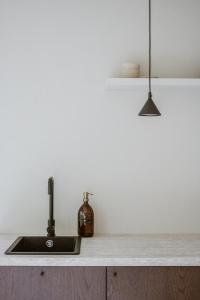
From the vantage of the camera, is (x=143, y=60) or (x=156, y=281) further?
(x=143, y=60)

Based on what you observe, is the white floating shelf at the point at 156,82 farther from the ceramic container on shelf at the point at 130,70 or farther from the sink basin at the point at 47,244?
the sink basin at the point at 47,244

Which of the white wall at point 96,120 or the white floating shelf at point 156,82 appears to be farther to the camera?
the white wall at point 96,120

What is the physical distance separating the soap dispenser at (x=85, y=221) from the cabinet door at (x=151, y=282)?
1.61ft

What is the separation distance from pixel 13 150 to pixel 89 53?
0.91 meters

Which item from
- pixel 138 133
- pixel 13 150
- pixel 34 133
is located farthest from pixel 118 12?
pixel 13 150

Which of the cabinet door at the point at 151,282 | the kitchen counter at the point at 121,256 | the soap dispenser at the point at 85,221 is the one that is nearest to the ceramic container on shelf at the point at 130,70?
the soap dispenser at the point at 85,221

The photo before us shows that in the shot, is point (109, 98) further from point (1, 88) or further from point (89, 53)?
point (1, 88)

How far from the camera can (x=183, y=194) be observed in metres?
2.70

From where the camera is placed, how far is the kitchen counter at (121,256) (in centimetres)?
205

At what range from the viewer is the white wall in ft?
8.71

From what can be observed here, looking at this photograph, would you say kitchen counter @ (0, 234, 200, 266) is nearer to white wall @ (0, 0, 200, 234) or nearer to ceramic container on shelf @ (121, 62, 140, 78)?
white wall @ (0, 0, 200, 234)

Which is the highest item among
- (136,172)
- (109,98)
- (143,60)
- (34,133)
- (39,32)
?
(39,32)

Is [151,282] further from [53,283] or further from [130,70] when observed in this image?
[130,70]

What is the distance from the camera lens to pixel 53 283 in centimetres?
208
